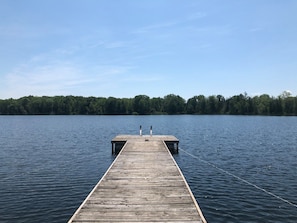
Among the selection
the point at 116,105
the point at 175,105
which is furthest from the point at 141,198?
the point at 175,105

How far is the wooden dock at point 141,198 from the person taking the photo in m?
7.56

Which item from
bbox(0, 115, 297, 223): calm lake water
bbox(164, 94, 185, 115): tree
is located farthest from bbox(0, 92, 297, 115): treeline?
bbox(0, 115, 297, 223): calm lake water

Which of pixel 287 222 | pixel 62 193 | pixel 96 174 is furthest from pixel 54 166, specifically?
pixel 287 222

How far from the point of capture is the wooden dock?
7.56 m

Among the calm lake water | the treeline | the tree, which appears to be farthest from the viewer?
the tree

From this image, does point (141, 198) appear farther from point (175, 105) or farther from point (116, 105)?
point (175, 105)

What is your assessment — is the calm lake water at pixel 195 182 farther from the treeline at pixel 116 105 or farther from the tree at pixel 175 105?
the tree at pixel 175 105

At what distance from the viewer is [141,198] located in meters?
9.20

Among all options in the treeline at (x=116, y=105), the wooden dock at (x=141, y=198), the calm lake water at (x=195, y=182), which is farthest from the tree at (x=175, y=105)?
the wooden dock at (x=141, y=198)

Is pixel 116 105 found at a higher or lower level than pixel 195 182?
higher

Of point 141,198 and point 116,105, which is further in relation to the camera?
point 116,105

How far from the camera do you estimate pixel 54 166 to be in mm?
20047

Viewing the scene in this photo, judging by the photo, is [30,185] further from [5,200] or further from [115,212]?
[115,212]

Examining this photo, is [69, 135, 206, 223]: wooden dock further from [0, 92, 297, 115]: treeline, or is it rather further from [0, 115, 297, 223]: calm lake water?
[0, 92, 297, 115]: treeline
